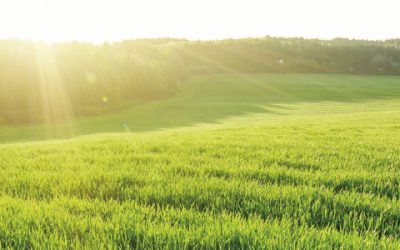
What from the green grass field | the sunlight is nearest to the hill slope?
the sunlight

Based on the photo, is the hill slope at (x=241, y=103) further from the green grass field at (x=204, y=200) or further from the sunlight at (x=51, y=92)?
the green grass field at (x=204, y=200)

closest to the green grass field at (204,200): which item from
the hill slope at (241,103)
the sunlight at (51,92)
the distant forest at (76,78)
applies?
the hill slope at (241,103)

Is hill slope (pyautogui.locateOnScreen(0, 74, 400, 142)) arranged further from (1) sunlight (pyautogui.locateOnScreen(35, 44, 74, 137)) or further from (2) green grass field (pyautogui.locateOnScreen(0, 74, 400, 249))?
(2) green grass field (pyautogui.locateOnScreen(0, 74, 400, 249))

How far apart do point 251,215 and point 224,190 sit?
2.83 feet

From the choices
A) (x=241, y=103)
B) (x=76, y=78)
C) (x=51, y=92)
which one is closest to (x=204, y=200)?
(x=51, y=92)

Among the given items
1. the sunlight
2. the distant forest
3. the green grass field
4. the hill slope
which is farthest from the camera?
the distant forest

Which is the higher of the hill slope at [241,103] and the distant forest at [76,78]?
the distant forest at [76,78]

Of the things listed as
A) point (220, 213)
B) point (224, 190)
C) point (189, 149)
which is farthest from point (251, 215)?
point (189, 149)

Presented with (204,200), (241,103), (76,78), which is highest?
(76,78)

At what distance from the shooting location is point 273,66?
9888cm

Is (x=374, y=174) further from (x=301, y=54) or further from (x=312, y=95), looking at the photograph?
(x=301, y=54)

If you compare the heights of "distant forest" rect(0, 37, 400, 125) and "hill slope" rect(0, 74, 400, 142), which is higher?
"distant forest" rect(0, 37, 400, 125)

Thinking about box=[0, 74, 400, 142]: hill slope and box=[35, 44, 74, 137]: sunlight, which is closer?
box=[0, 74, 400, 142]: hill slope

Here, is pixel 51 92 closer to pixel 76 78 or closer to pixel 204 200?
pixel 76 78
